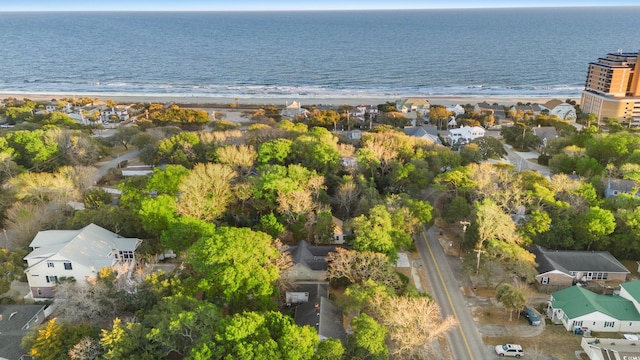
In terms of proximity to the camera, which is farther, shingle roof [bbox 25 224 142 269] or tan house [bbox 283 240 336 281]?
tan house [bbox 283 240 336 281]

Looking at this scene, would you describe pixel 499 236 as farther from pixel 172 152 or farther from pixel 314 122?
pixel 314 122

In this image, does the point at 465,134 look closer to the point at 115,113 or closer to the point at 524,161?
the point at 524,161

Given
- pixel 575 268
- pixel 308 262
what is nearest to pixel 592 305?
pixel 575 268

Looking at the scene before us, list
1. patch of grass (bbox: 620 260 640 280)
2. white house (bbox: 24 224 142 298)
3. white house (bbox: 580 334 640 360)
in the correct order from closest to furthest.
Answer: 1. white house (bbox: 580 334 640 360)
2. white house (bbox: 24 224 142 298)
3. patch of grass (bbox: 620 260 640 280)

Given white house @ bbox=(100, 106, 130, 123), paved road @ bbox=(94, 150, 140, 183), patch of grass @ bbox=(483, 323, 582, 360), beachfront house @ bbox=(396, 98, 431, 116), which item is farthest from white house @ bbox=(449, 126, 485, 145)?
white house @ bbox=(100, 106, 130, 123)

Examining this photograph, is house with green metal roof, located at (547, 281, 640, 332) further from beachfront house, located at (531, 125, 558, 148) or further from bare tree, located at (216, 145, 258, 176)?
beachfront house, located at (531, 125, 558, 148)

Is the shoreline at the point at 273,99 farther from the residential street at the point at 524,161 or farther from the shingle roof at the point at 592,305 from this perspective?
the shingle roof at the point at 592,305
